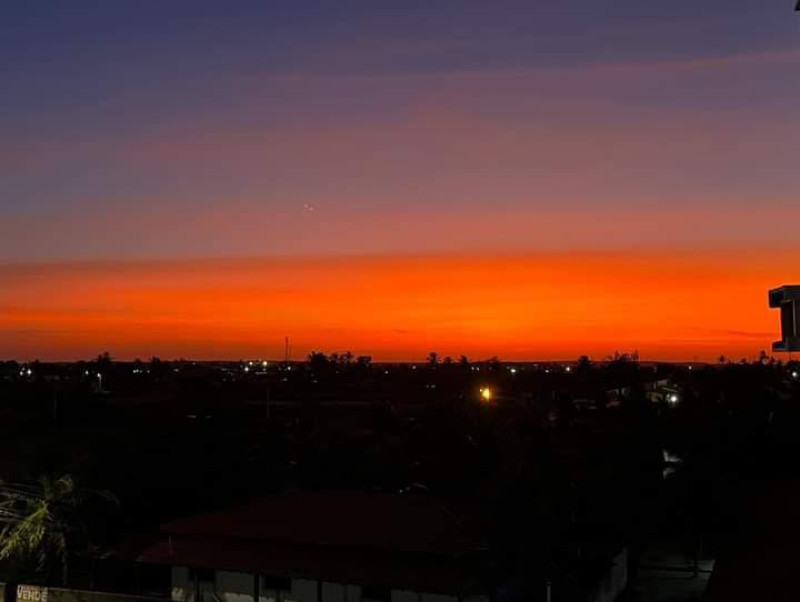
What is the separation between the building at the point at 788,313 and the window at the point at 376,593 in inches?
538

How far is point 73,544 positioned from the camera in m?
22.4

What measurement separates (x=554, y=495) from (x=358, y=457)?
36.8 feet

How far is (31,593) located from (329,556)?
6598 mm

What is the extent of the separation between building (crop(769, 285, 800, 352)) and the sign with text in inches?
710

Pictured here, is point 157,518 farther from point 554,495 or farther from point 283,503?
point 554,495

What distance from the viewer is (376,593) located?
18.6m

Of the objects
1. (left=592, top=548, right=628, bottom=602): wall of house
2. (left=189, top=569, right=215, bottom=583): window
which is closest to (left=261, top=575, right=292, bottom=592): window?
(left=189, top=569, right=215, bottom=583): window

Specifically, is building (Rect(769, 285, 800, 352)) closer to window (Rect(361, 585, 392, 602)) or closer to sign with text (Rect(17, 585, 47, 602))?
window (Rect(361, 585, 392, 602))

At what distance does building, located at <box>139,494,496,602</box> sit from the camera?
18.3m

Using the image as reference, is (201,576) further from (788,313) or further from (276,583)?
(788,313)

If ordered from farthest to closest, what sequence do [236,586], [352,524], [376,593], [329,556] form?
[352,524], [236,586], [329,556], [376,593]

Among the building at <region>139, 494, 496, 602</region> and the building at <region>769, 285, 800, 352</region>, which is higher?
the building at <region>769, 285, 800, 352</region>

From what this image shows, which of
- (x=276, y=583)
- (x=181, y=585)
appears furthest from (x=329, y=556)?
(x=181, y=585)

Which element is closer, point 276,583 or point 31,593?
point 276,583
